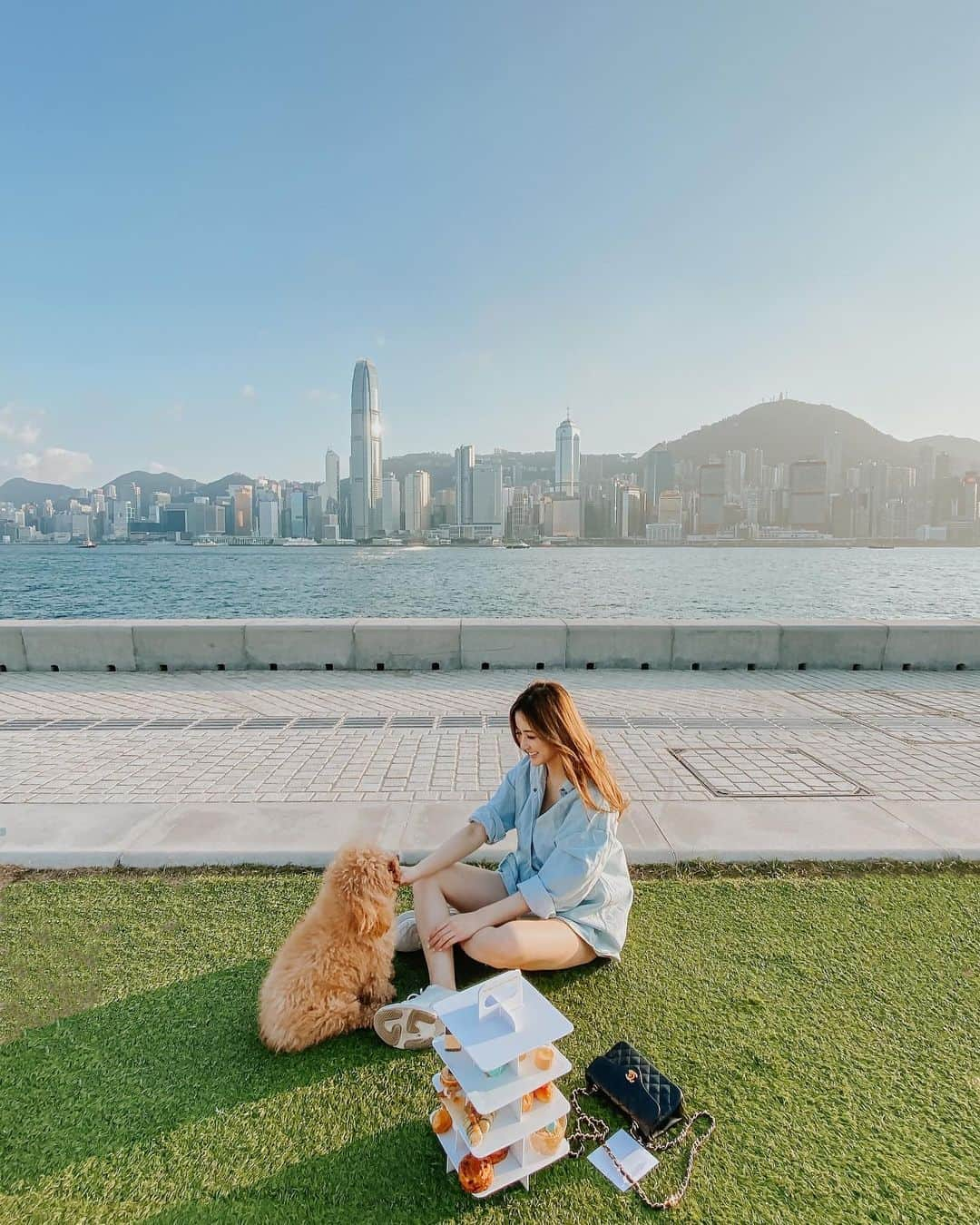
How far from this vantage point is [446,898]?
3.28m

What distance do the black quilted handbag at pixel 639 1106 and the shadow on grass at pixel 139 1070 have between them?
764 millimetres

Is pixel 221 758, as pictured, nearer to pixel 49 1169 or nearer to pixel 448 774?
pixel 448 774

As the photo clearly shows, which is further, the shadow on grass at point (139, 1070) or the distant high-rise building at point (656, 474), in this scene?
the distant high-rise building at point (656, 474)

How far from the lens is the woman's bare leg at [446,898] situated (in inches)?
116

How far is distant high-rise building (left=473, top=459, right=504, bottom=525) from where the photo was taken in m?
102

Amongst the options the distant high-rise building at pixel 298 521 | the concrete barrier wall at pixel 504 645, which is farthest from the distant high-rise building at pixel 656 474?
the concrete barrier wall at pixel 504 645

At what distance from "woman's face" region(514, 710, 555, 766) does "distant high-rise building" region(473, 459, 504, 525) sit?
9943 cm

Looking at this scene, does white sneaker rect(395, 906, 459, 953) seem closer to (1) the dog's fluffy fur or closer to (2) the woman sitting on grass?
(2) the woman sitting on grass

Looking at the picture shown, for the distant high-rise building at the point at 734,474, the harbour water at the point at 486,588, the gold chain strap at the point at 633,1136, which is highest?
the distant high-rise building at the point at 734,474

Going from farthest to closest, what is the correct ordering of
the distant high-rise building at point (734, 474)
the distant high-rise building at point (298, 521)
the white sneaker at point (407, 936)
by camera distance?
the distant high-rise building at point (298, 521) → the distant high-rise building at point (734, 474) → the white sneaker at point (407, 936)

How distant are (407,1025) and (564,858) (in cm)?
90

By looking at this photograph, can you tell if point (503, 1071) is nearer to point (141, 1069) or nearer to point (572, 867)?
point (572, 867)

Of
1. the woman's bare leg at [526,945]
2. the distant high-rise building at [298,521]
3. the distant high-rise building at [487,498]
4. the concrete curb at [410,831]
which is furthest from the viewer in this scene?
the distant high-rise building at [298,521]

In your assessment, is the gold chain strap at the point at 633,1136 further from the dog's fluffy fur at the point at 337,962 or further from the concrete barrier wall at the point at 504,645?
the concrete barrier wall at the point at 504,645
